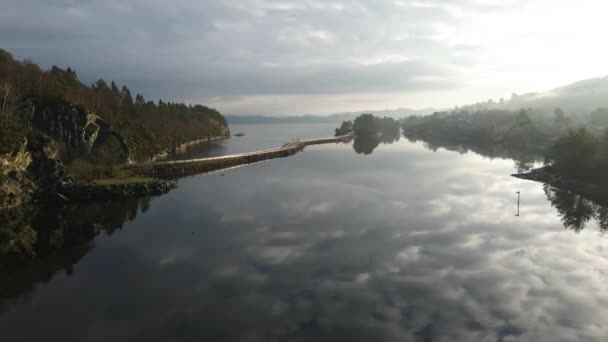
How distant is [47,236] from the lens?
38.7m

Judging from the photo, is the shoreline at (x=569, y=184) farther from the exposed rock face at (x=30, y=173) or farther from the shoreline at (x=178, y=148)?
the shoreline at (x=178, y=148)

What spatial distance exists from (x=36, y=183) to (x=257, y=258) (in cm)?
3913

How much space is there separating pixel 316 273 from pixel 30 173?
45131 mm

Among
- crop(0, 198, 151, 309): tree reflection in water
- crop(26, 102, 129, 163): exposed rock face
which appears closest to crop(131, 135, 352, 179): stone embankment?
crop(26, 102, 129, 163): exposed rock face

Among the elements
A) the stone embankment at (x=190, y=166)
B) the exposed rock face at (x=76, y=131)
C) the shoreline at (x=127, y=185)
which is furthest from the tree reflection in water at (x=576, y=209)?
the exposed rock face at (x=76, y=131)

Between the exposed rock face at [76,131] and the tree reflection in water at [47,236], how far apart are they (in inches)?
1006

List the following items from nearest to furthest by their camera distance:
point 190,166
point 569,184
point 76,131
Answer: point 569,184, point 76,131, point 190,166

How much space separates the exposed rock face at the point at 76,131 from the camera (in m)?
69.1

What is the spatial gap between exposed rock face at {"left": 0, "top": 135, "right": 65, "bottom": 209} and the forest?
1738mm

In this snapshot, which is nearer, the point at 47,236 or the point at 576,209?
the point at 47,236

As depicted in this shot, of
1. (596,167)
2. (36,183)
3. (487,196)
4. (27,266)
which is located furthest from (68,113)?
(596,167)

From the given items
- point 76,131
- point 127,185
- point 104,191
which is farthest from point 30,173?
point 76,131

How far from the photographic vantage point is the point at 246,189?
203 ft

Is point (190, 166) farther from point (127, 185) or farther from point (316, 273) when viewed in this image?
point (316, 273)
